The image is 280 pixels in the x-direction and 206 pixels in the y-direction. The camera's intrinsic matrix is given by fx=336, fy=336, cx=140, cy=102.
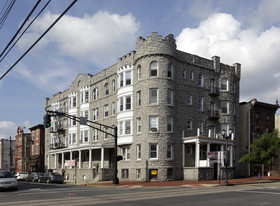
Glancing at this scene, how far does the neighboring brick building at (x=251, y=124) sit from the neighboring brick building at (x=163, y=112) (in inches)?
118

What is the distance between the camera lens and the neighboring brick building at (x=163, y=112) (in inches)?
1411

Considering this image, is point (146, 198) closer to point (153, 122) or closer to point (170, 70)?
point (153, 122)

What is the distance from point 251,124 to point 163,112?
16.0 meters

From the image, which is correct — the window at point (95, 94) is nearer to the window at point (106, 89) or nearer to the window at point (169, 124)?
the window at point (106, 89)

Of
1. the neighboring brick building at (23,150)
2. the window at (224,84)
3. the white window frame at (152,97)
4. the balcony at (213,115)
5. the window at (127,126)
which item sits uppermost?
the window at (224,84)

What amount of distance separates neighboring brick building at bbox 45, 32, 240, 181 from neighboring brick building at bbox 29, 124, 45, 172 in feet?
72.3

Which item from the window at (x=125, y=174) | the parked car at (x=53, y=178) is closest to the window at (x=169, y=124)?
the window at (x=125, y=174)

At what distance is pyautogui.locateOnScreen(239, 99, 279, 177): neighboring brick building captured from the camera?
44.5m

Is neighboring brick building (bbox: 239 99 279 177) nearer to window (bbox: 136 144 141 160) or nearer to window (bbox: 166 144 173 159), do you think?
window (bbox: 166 144 173 159)

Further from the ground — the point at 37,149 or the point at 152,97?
the point at 152,97

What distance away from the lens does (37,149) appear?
69000 millimetres

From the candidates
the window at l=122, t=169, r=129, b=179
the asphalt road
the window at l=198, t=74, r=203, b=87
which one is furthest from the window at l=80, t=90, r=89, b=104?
the asphalt road

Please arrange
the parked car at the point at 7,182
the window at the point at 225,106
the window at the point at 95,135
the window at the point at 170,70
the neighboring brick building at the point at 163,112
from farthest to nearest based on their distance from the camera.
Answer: the window at the point at 95,135, the window at the point at 225,106, the window at the point at 170,70, the neighboring brick building at the point at 163,112, the parked car at the point at 7,182


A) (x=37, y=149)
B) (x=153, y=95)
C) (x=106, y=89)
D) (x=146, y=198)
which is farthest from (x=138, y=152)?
(x=37, y=149)
